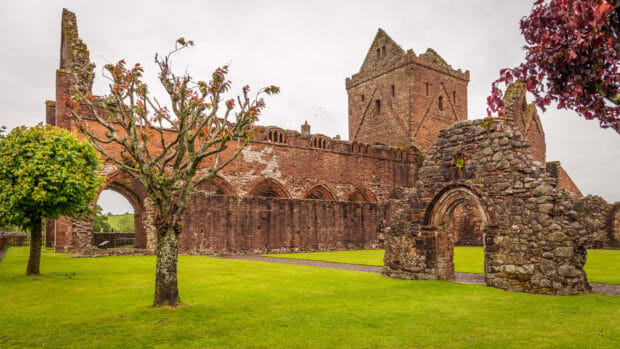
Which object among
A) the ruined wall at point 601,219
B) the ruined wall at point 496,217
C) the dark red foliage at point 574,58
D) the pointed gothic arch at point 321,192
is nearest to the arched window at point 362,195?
the pointed gothic arch at point 321,192

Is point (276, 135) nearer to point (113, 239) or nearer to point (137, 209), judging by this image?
point (137, 209)

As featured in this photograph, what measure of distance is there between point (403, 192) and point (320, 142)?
6.97m

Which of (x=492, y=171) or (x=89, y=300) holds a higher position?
(x=492, y=171)

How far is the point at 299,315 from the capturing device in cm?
661

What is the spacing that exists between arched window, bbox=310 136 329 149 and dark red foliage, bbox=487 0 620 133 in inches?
1097

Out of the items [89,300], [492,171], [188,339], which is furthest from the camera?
[492,171]

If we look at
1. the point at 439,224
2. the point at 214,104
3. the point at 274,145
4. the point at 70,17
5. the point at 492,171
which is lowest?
the point at 439,224

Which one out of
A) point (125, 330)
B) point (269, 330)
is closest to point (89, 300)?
point (125, 330)

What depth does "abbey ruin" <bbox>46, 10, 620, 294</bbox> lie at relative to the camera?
866cm

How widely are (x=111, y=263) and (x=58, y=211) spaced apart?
148 inches

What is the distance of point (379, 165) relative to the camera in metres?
34.4

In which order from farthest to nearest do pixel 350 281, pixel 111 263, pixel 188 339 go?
pixel 111 263, pixel 350 281, pixel 188 339

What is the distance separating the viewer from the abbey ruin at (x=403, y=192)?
866 centimetres

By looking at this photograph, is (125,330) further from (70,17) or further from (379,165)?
(379,165)
